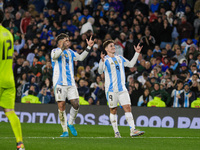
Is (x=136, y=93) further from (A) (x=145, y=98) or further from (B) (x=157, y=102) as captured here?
(B) (x=157, y=102)

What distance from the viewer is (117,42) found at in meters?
22.8

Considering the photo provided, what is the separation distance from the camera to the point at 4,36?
8484mm

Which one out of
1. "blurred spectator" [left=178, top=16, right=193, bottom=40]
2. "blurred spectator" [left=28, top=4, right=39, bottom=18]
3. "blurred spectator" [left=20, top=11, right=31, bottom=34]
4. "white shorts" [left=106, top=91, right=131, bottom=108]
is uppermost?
"blurred spectator" [left=28, top=4, right=39, bottom=18]

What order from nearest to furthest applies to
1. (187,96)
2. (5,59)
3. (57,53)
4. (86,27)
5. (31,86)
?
1. (5,59)
2. (57,53)
3. (187,96)
4. (31,86)
5. (86,27)

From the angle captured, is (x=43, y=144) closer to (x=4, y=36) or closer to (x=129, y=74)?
(x=4, y=36)

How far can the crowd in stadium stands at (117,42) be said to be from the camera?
64.8 feet

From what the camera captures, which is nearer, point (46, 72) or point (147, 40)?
point (46, 72)

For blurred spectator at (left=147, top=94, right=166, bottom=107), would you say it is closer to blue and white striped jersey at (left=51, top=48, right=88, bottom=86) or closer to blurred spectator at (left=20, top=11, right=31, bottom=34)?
blue and white striped jersey at (left=51, top=48, right=88, bottom=86)

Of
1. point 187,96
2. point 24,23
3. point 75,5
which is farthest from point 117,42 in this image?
point 24,23

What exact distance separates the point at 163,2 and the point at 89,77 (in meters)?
5.72

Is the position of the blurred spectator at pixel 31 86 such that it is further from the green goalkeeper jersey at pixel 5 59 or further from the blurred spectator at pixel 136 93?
the green goalkeeper jersey at pixel 5 59

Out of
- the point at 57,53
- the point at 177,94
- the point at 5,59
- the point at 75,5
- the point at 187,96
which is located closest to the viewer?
the point at 5,59

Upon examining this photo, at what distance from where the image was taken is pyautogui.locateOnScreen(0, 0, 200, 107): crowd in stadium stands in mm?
19750

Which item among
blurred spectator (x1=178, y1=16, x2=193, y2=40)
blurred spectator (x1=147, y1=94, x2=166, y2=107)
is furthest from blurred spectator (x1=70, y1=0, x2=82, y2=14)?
blurred spectator (x1=147, y1=94, x2=166, y2=107)
